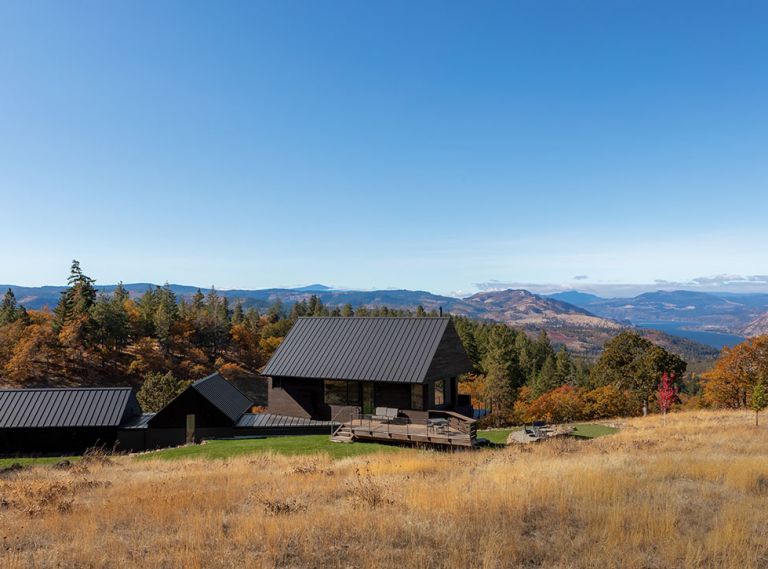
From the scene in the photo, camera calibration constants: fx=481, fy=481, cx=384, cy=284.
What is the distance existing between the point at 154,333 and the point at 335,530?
9478 cm

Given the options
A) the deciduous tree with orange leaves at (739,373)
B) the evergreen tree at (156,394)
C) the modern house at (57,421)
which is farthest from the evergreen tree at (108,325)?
the deciduous tree with orange leaves at (739,373)

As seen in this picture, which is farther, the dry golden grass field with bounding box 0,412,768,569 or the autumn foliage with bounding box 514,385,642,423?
the autumn foliage with bounding box 514,385,642,423

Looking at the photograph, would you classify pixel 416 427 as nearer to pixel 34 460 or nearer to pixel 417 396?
pixel 417 396

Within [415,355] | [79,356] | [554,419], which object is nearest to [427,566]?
[415,355]

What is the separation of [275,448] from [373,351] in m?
9.12

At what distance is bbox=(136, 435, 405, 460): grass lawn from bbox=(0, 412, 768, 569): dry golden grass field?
7.94 meters

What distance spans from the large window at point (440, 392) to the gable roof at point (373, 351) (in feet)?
4.39

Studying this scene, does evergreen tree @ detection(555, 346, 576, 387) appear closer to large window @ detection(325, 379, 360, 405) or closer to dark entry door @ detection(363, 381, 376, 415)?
dark entry door @ detection(363, 381, 376, 415)

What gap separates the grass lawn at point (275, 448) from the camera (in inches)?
873

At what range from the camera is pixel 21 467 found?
22.0 meters

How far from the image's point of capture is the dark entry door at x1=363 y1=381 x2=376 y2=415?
29.2m

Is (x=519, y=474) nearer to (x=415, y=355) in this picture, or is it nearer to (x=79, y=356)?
(x=415, y=355)

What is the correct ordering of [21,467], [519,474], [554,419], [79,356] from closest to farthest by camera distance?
[519,474] < [21,467] < [554,419] < [79,356]

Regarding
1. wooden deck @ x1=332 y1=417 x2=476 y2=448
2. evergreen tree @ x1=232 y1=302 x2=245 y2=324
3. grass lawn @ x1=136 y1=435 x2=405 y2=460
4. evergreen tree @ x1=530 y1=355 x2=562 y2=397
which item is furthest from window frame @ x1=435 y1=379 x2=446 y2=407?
evergreen tree @ x1=232 y1=302 x2=245 y2=324
